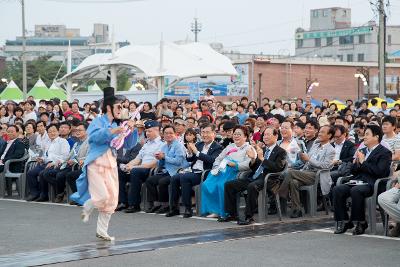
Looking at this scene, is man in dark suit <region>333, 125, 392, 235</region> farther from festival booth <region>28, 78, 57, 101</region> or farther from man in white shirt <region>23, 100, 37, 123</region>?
festival booth <region>28, 78, 57, 101</region>

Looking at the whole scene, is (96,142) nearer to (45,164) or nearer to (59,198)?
(59,198)

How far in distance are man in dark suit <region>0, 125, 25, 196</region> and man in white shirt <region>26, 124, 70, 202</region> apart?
0.74m

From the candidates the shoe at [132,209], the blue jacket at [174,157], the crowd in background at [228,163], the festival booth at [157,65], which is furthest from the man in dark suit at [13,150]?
the festival booth at [157,65]

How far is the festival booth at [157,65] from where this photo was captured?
2970 centimetres

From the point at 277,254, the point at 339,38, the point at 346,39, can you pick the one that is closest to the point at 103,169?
the point at 277,254

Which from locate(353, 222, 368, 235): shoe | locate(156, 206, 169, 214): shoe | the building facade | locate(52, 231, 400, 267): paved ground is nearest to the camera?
locate(52, 231, 400, 267): paved ground

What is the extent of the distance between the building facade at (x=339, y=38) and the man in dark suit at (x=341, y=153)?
97469mm

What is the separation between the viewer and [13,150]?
1783 cm

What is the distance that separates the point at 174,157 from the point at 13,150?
475 centimetres

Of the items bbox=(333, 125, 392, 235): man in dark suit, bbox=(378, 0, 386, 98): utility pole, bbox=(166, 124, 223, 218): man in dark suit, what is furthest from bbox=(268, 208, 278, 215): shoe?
bbox=(378, 0, 386, 98): utility pole

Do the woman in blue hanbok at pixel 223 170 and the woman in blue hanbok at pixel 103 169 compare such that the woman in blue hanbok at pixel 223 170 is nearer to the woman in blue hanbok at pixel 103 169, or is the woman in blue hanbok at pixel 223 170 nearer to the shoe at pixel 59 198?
the woman in blue hanbok at pixel 103 169

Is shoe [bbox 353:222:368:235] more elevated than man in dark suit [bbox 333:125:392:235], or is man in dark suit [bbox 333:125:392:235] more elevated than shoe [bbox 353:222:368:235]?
man in dark suit [bbox 333:125:392:235]

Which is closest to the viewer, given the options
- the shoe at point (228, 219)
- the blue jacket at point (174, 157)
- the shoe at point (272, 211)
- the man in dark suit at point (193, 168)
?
the shoe at point (228, 219)

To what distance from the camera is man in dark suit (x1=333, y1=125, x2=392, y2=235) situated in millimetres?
11711
